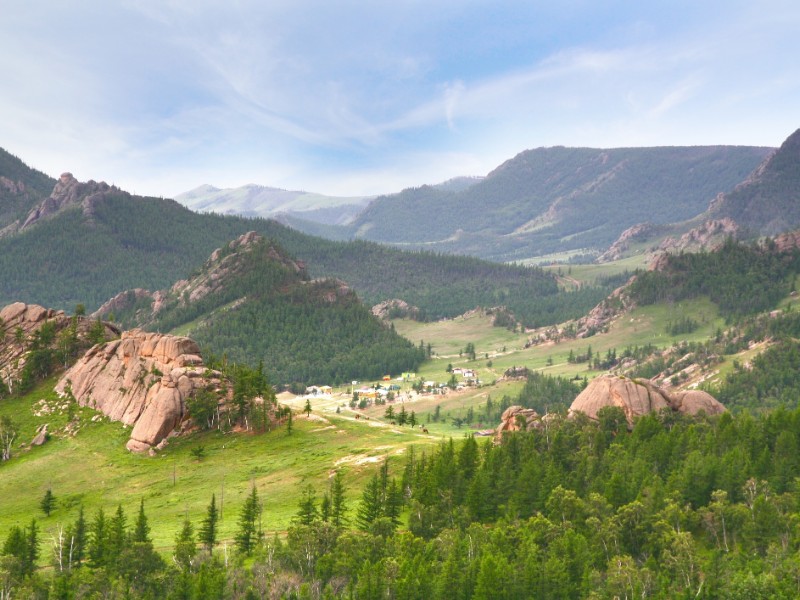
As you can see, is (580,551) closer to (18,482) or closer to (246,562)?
(246,562)

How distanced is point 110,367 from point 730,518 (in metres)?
154

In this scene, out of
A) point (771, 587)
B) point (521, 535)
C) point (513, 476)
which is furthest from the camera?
point (513, 476)

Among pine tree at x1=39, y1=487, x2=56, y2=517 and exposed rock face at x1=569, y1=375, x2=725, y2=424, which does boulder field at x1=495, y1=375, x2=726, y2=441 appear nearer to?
exposed rock face at x1=569, y1=375, x2=725, y2=424

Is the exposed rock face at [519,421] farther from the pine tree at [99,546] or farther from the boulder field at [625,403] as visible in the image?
the pine tree at [99,546]

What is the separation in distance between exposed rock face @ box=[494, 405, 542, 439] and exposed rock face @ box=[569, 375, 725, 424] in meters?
9.54

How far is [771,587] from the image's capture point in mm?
89062

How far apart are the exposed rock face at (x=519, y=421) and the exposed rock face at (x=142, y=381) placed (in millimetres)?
74568

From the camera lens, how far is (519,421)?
155 meters

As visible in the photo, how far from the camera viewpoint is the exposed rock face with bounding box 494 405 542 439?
153 m

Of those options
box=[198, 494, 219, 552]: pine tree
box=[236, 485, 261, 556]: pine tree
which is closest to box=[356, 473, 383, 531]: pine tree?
box=[236, 485, 261, 556]: pine tree

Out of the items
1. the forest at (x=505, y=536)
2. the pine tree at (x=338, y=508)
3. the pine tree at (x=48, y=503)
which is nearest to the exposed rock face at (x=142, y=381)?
the pine tree at (x=48, y=503)

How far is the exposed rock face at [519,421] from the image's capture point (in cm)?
15262

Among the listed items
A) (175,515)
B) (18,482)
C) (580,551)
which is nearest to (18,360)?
(18,482)

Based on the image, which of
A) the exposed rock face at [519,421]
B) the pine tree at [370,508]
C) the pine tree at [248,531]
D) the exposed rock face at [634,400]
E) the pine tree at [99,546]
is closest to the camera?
the pine tree at [99,546]
